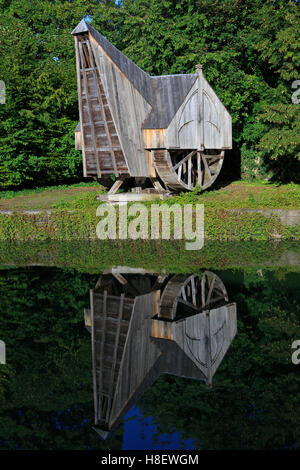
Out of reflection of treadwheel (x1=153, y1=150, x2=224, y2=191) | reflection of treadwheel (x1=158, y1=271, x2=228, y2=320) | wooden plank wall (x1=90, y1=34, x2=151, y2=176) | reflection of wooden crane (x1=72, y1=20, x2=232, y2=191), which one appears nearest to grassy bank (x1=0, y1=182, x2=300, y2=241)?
reflection of treadwheel (x1=153, y1=150, x2=224, y2=191)

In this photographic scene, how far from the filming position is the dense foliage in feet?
73.2

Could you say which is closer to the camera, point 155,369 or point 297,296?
point 155,369

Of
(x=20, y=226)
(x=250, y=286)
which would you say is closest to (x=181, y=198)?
(x=20, y=226)

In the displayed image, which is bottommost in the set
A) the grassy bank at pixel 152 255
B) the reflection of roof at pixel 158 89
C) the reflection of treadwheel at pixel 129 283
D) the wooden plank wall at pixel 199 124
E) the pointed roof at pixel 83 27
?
the grassy bank at pixel 152 255

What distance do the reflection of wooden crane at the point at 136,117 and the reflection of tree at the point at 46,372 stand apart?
8.26 m

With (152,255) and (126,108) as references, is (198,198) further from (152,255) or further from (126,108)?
(152,255)

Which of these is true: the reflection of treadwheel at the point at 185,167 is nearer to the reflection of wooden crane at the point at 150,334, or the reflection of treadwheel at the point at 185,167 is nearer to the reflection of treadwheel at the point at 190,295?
the reflection of treadwheel at the point at 190,295

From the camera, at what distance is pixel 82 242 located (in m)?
16.3

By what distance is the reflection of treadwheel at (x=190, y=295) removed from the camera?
854 centimetres

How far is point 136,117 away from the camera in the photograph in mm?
17906

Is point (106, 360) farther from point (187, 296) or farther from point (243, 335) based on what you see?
point (187, 296)

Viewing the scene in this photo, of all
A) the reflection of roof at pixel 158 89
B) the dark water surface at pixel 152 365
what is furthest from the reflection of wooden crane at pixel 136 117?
the dark water surface at pixel 152 365

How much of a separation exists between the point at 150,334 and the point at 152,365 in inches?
41.3
